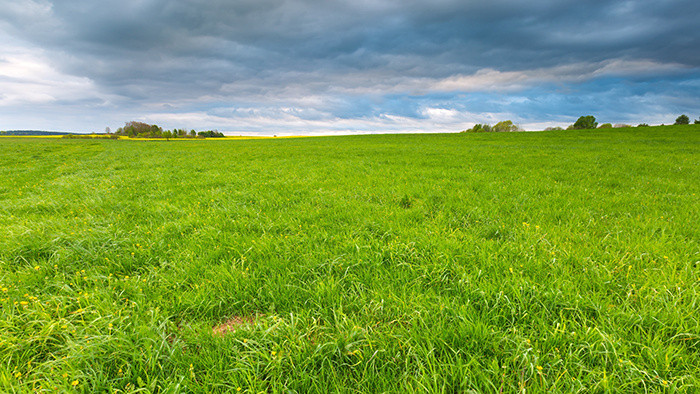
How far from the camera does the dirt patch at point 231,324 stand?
8.49 ft

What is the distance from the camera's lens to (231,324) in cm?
276

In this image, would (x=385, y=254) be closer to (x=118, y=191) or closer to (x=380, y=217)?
(x=380, y=217)

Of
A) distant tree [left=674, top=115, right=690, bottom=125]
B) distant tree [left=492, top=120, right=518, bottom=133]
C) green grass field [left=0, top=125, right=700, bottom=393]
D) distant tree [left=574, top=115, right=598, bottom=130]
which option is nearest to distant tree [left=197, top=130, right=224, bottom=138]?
distant tree [left=492, top=120, right=518, bottom=133]

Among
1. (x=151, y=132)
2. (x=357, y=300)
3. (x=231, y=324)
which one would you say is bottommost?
(x=231, y=324)

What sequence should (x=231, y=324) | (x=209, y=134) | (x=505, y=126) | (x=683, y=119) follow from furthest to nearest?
(x=209, y=134), (x=505, y=126), (x=683, y=119), (x=231, y=324)

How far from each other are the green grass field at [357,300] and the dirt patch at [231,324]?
0.02 meters

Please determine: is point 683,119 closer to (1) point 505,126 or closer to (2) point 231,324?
(1) point 505,126

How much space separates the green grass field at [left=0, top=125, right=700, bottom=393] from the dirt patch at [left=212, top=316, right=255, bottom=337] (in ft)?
0.07

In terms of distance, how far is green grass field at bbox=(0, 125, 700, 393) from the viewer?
6.75 ft

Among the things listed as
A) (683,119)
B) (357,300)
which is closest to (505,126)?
(683,119)

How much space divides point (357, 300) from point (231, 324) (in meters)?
1.36

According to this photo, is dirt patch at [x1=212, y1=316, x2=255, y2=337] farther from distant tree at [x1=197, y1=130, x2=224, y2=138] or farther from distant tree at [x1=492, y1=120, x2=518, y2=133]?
distant tree at [x1=197, y1=130, x2=224, y2=138]

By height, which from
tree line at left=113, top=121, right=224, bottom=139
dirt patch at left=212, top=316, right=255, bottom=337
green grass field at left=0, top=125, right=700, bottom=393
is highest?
tree line at left=113, top=121, right=224, bottom=139

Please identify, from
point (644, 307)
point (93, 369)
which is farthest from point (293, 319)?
point (644, 307)
